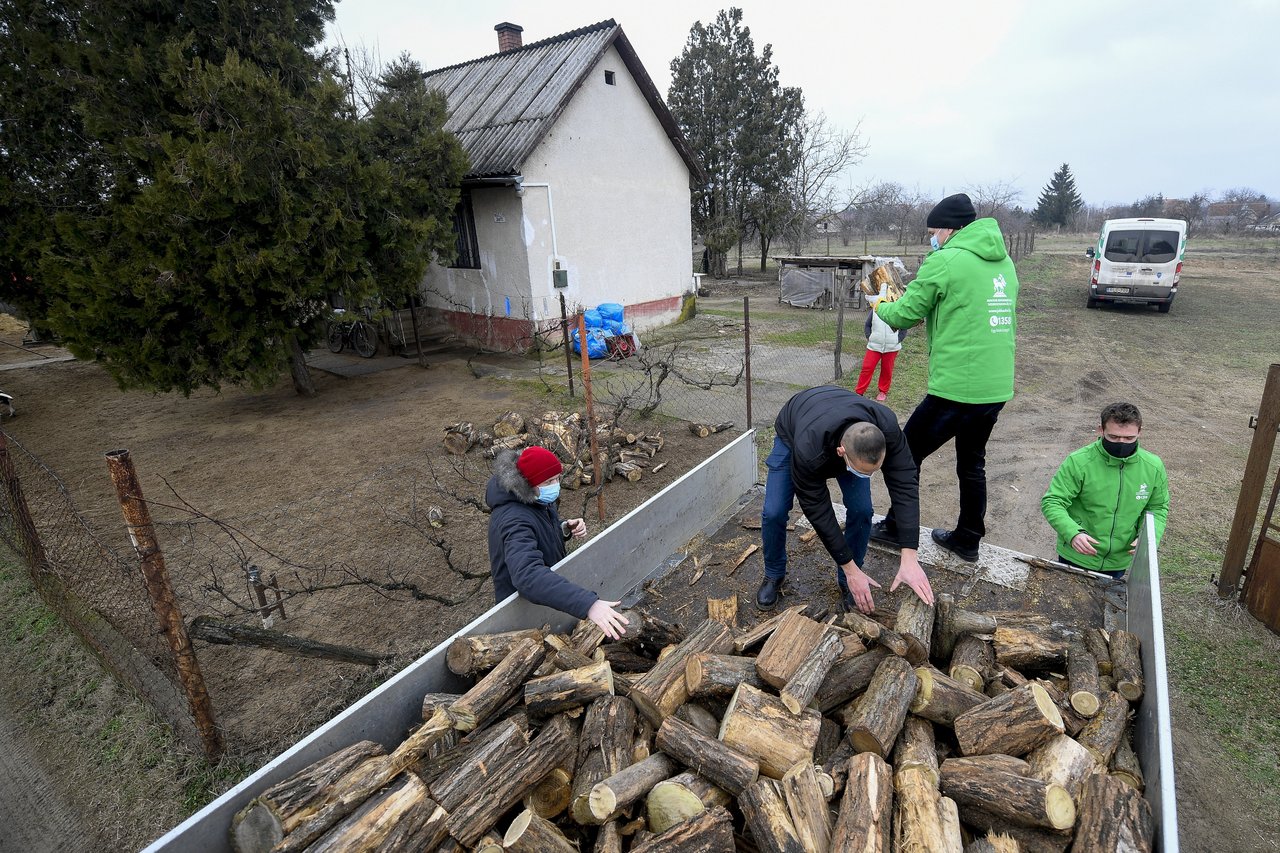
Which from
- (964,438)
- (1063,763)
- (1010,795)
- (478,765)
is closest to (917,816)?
(1010,795)

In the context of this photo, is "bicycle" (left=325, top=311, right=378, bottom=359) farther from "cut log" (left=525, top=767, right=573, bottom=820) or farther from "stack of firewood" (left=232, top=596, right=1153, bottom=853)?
"cut log" (left=525, top=767, right=573, bottom=820)

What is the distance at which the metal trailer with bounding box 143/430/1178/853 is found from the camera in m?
1.88

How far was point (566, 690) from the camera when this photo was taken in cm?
236

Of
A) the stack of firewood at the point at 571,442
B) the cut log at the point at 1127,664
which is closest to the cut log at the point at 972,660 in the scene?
the cut log at the point at 1127,664

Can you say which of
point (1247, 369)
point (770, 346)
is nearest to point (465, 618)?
point (770, 346)

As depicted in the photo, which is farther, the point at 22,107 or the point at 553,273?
the point at 553,273

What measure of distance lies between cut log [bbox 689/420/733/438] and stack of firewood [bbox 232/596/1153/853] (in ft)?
15.3

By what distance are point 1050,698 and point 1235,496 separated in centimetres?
456

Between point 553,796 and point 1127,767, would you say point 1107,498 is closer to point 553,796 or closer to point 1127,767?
point 1127,767

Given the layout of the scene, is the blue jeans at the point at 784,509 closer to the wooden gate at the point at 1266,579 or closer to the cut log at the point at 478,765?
the cut log at the point at 478,765

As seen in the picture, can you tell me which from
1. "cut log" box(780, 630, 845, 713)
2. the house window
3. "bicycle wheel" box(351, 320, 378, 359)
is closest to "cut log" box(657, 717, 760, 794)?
"cut log" box(780, 630, 845, 713)

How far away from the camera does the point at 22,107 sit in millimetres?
7367

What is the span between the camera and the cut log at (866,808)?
183 cm

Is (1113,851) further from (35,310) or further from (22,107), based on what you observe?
(35,310)
